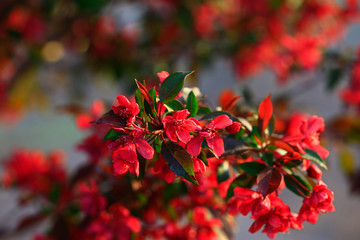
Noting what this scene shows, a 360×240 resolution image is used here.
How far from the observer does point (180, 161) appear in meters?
0.38

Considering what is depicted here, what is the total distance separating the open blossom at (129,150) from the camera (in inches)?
14.4

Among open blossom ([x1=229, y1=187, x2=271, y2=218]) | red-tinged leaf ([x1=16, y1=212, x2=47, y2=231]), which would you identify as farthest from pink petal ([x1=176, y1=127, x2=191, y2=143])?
red-tinged leaf ([x1=16, y1=212, x2=47, y2=231])

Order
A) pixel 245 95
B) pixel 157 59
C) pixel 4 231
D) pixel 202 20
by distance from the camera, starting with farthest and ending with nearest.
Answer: pixel 202 20 < pixel 157 59 < pixel 4 231 < pixel 245 95

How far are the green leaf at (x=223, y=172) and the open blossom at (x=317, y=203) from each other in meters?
0.13

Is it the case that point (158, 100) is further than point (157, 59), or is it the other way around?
point (157, 59)

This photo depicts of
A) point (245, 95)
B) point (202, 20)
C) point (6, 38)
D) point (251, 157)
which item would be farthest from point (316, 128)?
point (202, 20)

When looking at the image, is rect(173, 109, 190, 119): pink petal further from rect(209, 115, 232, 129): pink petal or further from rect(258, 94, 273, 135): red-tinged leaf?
rect(258, 94, 273, 135): red-tinged leaf

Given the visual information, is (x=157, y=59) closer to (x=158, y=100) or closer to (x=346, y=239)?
(x=158, y=100)

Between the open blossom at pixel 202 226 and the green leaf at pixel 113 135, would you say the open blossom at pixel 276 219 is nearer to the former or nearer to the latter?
the green leaf at pixel 113 135

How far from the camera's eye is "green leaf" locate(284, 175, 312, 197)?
0.44 m

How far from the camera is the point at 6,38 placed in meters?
1.22

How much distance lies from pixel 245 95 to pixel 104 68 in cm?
86

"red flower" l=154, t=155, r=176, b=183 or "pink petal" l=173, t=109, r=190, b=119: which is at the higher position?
Answer: "pink petal" l=173, t=109, r=190, b=119

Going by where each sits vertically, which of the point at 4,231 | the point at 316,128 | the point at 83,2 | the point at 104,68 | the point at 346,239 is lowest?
the point at 346,239
